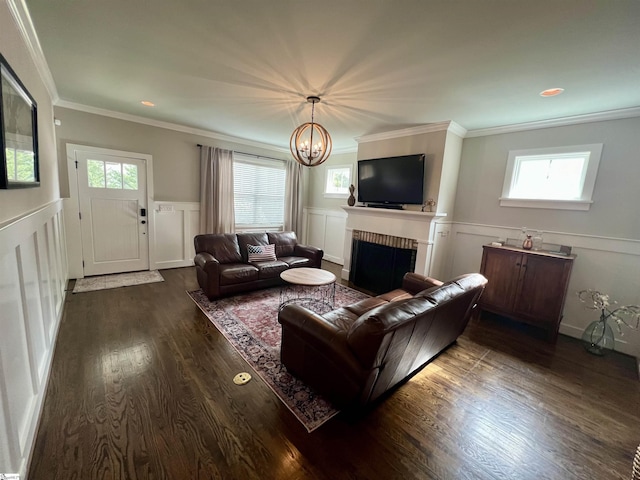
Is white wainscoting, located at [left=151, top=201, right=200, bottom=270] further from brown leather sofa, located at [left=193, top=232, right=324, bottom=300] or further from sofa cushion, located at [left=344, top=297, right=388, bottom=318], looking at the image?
sofa cushion, located at [left=344, top=297, right=388, bottom=318]

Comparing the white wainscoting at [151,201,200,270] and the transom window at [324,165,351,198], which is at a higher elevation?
the transom window at [324,165,351,198]

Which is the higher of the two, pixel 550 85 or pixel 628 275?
pixel 550 85

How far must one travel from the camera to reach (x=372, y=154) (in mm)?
4520

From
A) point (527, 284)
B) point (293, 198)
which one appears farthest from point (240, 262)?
point (527, 284)

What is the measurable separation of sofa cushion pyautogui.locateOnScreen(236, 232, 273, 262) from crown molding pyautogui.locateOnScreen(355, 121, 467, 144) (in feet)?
8.44

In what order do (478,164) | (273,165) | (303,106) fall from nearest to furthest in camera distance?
(303,106) → (478,164) → (273,165)

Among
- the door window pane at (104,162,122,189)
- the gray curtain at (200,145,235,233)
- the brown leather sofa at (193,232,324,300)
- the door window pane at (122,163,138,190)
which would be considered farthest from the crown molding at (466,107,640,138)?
the door window pane at (104,162,122,189)

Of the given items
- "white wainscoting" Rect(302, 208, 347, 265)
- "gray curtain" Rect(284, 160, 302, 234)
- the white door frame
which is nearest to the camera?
the white door frame

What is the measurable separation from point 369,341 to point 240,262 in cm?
314

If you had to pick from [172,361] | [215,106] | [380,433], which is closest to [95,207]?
[215,106]

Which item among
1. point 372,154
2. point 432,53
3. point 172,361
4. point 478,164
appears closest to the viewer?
point 432,53

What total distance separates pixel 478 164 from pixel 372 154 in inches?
65.2

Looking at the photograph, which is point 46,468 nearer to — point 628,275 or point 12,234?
point 12,234

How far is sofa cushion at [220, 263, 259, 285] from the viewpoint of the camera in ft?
11.6
